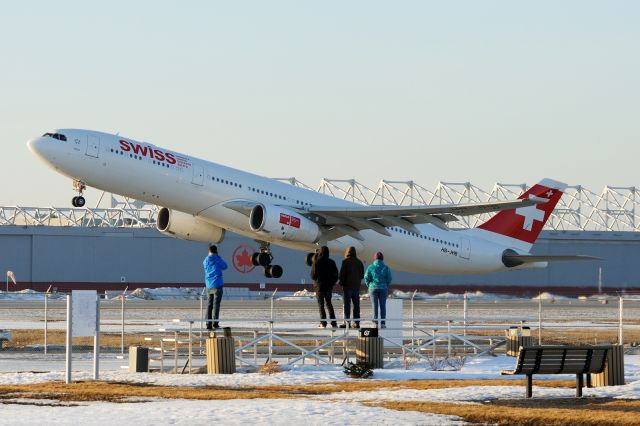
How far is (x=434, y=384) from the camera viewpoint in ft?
75.0

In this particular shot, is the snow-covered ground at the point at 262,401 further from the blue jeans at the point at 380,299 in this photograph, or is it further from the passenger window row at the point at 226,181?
the passenger window row at the point at 226,181

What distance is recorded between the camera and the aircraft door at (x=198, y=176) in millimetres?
42766

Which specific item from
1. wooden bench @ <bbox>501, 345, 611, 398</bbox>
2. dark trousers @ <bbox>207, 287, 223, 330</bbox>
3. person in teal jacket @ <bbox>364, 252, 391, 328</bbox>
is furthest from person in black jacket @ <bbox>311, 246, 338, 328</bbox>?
wooden bench @ <bbox>501, 345, 611, 398</bbox>

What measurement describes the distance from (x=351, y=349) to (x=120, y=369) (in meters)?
7.75

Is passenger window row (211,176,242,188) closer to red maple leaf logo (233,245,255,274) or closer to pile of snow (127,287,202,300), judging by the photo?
pile of snow (127,287,202,300)

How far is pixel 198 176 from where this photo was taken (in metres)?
42.9

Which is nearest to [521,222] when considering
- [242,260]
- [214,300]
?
[214,300]

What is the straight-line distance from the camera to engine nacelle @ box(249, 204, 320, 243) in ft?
141

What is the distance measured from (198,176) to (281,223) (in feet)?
11.0

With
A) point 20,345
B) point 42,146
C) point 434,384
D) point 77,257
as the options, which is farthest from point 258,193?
point 77,257

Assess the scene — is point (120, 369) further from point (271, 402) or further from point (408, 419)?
point (408, 419)

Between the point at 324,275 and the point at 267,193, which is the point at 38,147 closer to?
the point at 267,193

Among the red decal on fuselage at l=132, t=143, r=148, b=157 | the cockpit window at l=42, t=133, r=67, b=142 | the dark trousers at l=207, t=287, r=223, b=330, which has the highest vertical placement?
the cockpit window at l=42, t=133, r=67, b=142

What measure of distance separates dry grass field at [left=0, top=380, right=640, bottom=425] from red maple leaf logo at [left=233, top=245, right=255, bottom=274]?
322 ft
